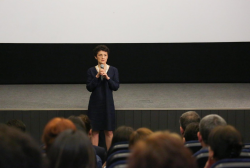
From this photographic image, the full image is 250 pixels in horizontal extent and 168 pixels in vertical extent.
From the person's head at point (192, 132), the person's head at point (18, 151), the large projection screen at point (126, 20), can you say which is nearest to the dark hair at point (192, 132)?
the person's head at point (192, 132)

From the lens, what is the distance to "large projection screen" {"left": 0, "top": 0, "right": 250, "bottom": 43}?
19.0ft

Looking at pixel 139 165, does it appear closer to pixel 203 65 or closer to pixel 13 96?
pixel 13 96

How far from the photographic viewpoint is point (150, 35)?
232 inches

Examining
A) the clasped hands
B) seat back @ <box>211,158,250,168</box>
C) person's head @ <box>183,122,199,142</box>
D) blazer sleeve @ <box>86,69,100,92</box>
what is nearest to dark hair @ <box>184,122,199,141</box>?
person's head @ <box>183,122,199,142</box>

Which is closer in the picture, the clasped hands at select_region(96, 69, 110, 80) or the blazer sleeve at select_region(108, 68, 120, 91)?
the clasped hands at select_region(96, 69, 110, 80)

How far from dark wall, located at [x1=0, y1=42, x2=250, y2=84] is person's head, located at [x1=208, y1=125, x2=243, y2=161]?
444 centimetres

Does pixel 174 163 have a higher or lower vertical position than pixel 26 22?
lower

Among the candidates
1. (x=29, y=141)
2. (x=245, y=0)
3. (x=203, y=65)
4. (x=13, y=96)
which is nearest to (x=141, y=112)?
(x=13, y=96)

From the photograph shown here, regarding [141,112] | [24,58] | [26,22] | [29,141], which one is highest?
[26,22]

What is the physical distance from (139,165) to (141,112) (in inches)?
129

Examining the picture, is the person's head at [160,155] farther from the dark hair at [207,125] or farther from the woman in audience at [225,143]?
the dark hair at [207,125]

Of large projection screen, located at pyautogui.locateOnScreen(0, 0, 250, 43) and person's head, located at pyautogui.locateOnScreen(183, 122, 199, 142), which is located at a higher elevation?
large projection screen, located at pyautogui.locateOnScreen(0, 0, 250, 43)

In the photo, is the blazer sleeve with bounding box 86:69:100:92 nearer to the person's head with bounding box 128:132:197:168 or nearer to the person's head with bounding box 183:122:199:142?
the person's head with bounding box 183:122:199:142

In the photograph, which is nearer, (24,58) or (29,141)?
(29,141)
